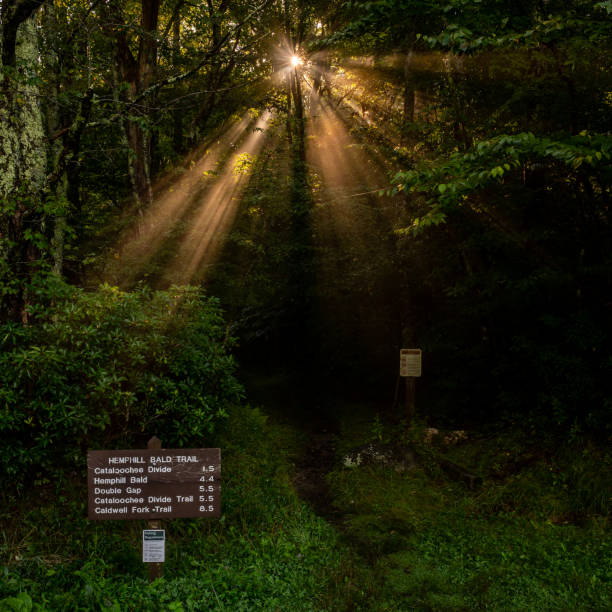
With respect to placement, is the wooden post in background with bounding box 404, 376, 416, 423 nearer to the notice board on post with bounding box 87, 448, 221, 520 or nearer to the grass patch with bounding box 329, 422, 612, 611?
the grass patch with bounding box 329, 422, 612, 611

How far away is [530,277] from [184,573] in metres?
7.85

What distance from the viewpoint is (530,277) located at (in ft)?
30.2

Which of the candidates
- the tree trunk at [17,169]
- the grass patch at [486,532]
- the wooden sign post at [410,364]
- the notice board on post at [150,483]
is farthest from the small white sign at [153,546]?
the wooden sign post at [410,364]

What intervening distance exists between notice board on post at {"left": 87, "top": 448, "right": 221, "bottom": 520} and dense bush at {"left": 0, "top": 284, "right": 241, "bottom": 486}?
101 centimetres

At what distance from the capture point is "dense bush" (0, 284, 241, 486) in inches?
219

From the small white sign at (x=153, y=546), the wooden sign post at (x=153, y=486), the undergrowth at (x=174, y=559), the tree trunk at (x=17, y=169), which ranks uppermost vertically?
the tree trunk at (x=17, y=169)

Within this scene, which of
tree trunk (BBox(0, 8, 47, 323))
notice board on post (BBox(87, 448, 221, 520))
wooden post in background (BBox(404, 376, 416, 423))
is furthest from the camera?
wooden post in background (BBox(404, 376, 416, 423))

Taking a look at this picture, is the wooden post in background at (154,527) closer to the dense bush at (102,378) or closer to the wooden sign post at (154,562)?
the wooden sign post at (154,562)

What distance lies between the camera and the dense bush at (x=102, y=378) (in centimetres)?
555

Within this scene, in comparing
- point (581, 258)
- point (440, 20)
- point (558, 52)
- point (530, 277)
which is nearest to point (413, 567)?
point (530, 277)

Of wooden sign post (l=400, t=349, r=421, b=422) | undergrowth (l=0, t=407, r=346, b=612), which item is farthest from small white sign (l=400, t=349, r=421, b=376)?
undergrowth (l=0, t=407, r=346, b=612)

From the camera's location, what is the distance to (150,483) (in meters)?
4.90

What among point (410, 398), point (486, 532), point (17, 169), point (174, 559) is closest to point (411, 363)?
point (410, 398)

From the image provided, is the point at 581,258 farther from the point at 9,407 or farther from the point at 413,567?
the point at 9,407
